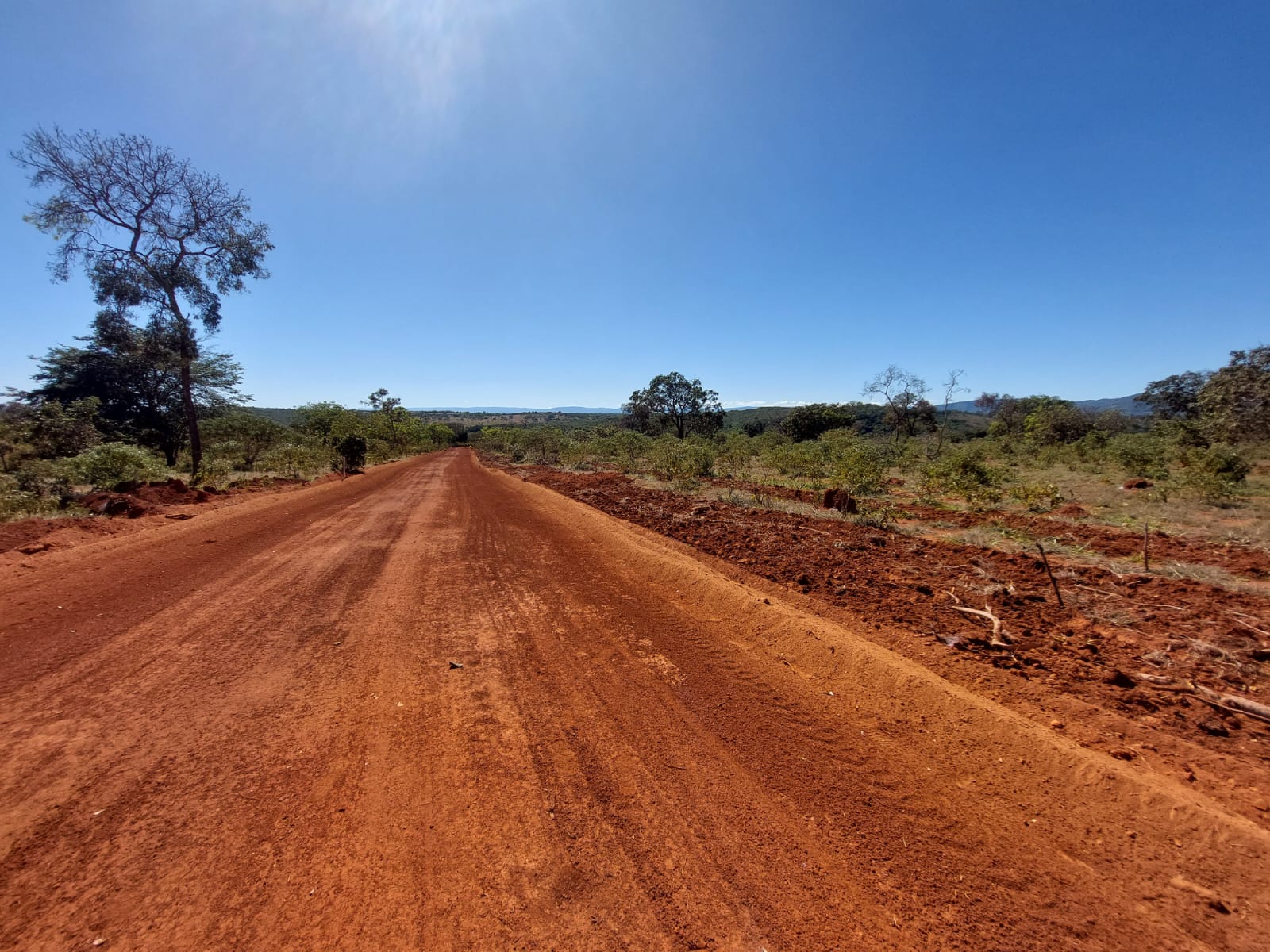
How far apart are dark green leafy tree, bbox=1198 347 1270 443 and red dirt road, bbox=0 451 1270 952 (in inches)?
1026

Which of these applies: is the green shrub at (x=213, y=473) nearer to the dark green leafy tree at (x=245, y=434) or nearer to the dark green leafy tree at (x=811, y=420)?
the dark green leafy tree at (x=245, y=434)

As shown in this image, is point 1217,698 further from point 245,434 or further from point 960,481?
point 245,434

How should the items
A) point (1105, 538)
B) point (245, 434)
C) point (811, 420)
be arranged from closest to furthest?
point (1105, 538) → point (245, 434) → point (811, 420)

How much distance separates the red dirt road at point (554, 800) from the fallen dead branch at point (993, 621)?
116 cm

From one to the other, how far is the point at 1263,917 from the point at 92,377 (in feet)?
122

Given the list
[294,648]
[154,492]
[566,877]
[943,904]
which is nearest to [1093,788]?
[943,904]

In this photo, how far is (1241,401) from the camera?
19031 mm

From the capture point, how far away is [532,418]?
139125 mm

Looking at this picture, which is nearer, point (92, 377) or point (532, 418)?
point (92, 377)

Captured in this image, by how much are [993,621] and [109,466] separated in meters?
18.5

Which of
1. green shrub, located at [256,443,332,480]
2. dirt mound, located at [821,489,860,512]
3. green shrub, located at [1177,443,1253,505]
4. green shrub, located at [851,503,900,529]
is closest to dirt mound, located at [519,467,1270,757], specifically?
green shrub, located at [851,503,900,529]

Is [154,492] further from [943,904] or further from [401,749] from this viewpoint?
[943,904]

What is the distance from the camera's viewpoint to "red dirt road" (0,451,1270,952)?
6.38 ft

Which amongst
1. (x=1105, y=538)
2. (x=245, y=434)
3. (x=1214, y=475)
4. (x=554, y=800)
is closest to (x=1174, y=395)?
(x=1214, y=475)
